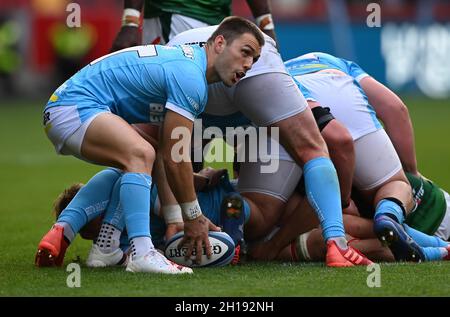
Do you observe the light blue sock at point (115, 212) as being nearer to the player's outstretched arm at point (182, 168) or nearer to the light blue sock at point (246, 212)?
the player's outstretched arm at point (182, 168)

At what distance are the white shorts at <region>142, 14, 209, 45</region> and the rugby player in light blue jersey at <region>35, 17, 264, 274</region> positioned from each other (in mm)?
1743

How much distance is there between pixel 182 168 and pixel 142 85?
0.52 m

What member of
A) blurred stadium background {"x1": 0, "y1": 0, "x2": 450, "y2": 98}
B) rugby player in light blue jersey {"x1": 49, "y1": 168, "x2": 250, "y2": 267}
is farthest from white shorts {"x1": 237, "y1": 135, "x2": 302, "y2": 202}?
blurred stadium background {"x1": 0, "y1": 0, "x2": 450, "y2": 98}

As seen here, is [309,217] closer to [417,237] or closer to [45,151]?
[417,237]

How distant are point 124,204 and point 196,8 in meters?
2.53

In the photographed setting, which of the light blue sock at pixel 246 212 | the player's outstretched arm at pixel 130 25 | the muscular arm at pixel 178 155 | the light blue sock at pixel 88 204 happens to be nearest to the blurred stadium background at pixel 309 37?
the player's outstretched arm at pixel 130 25

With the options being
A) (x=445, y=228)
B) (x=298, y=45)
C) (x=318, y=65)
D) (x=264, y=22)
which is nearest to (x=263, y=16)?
(x=264, y=22)

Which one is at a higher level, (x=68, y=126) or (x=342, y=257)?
(x=68, y=126)

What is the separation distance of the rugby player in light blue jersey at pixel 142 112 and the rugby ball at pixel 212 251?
83mm

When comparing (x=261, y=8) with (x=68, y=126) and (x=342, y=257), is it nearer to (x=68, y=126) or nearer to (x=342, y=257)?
(x=68, y=126)

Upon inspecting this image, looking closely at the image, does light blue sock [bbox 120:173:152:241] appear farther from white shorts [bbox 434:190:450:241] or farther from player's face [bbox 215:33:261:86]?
white shorts [bbox 434:190:450:241]

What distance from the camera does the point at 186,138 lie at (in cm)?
552

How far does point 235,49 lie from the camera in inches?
→ 226
